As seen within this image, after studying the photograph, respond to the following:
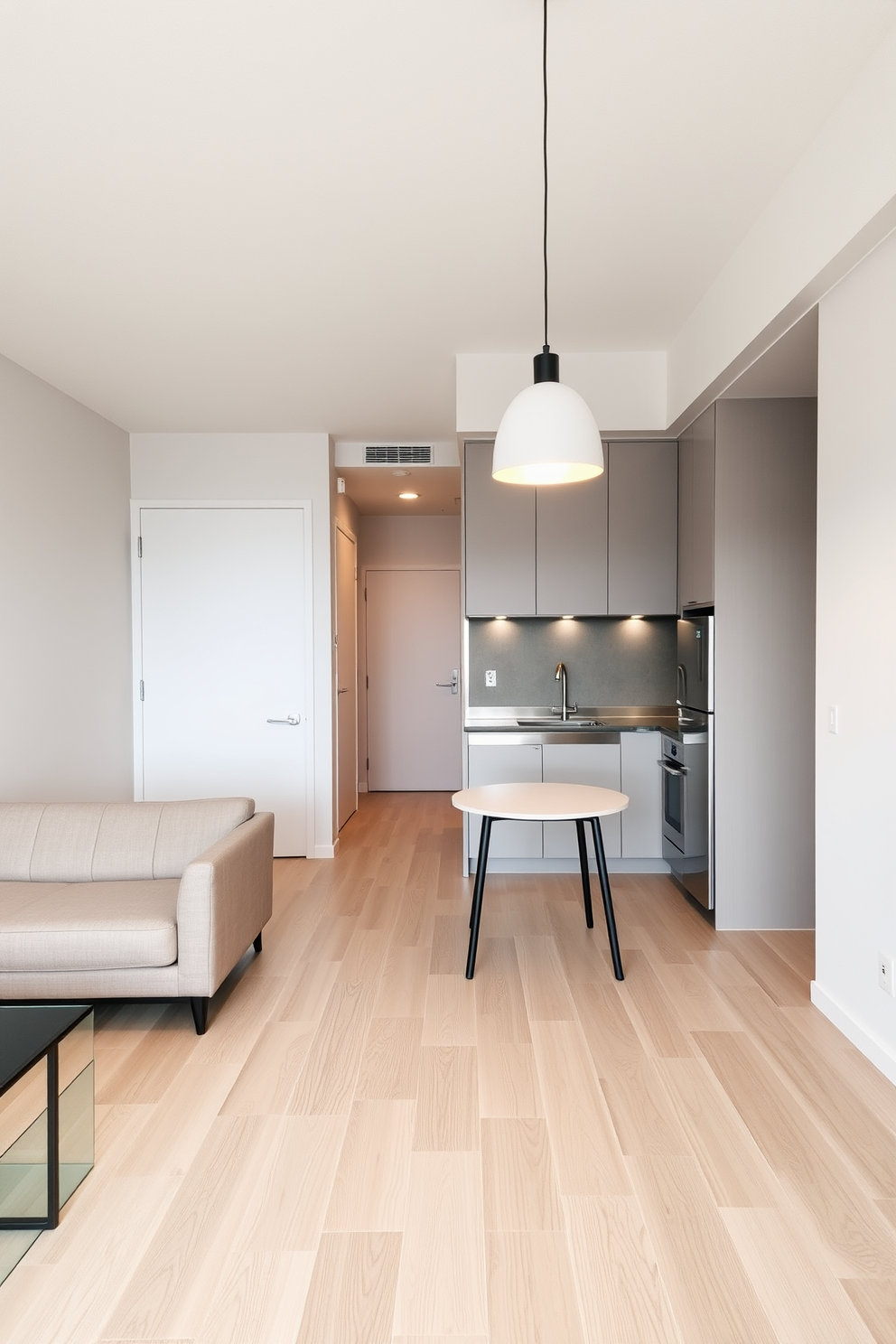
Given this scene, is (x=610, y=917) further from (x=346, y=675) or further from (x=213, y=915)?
(x=346, y=675)

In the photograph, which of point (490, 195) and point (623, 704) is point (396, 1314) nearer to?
point (490, 195)

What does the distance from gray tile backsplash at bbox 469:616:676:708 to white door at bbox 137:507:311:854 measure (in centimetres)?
120

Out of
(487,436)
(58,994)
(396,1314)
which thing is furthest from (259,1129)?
(487,436)

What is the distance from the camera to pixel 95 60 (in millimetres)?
2064

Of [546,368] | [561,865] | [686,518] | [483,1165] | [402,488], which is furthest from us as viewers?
[402,488]

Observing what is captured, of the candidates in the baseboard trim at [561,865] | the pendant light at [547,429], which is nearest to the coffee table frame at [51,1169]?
the pendant light at [547,429]

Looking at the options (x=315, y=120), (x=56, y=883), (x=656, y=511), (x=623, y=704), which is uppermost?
(x=315, y=120)

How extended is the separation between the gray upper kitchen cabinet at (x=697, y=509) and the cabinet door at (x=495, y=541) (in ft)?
2.76

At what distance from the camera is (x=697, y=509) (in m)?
4.30

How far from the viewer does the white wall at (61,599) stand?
4.00 meters

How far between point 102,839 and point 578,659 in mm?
2962

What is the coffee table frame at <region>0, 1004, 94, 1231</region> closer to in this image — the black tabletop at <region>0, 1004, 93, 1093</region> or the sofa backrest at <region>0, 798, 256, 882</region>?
the black tabletop at <region>0, 1004, 93, 1093</region>

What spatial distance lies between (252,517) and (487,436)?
1667 mm

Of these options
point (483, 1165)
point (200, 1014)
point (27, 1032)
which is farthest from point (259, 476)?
point (483, 1165)
